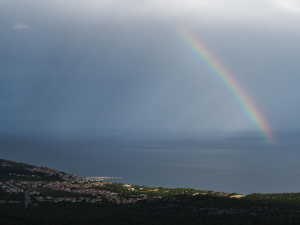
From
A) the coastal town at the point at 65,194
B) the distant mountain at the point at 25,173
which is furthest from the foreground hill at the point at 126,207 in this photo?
the distant mountain at the point at 25,173

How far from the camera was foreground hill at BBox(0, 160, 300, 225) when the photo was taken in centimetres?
3581

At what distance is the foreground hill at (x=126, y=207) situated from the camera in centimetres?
3581

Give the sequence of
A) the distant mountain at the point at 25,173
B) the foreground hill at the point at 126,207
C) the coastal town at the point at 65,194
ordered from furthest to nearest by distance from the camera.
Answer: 1. the distant mountain at the point at 25,173
2. the coastal town at the point at 65,194
3. the foreground hill at the point at 126,207

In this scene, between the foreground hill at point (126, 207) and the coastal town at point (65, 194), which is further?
the coastal town at point (65, 194)

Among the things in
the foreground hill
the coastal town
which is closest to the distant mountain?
the coastal town

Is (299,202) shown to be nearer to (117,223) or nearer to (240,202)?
(240,202)

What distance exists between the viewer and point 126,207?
48.3 m

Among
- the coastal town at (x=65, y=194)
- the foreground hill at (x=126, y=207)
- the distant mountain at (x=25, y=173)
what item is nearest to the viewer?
the foreground hill at (x=126, y=207)

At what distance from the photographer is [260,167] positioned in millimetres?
192625

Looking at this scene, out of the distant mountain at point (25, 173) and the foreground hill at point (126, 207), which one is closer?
the foreground hill at point (126, 207)

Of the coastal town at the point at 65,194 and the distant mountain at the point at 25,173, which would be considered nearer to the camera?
the coastal town at the point at 65,194

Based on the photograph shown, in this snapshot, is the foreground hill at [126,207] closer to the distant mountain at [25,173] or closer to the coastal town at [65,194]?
the coastal town at [65,194]

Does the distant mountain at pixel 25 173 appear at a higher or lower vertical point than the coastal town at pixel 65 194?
higher

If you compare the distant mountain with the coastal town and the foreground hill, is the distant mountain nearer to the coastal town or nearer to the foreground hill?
the coastal town
